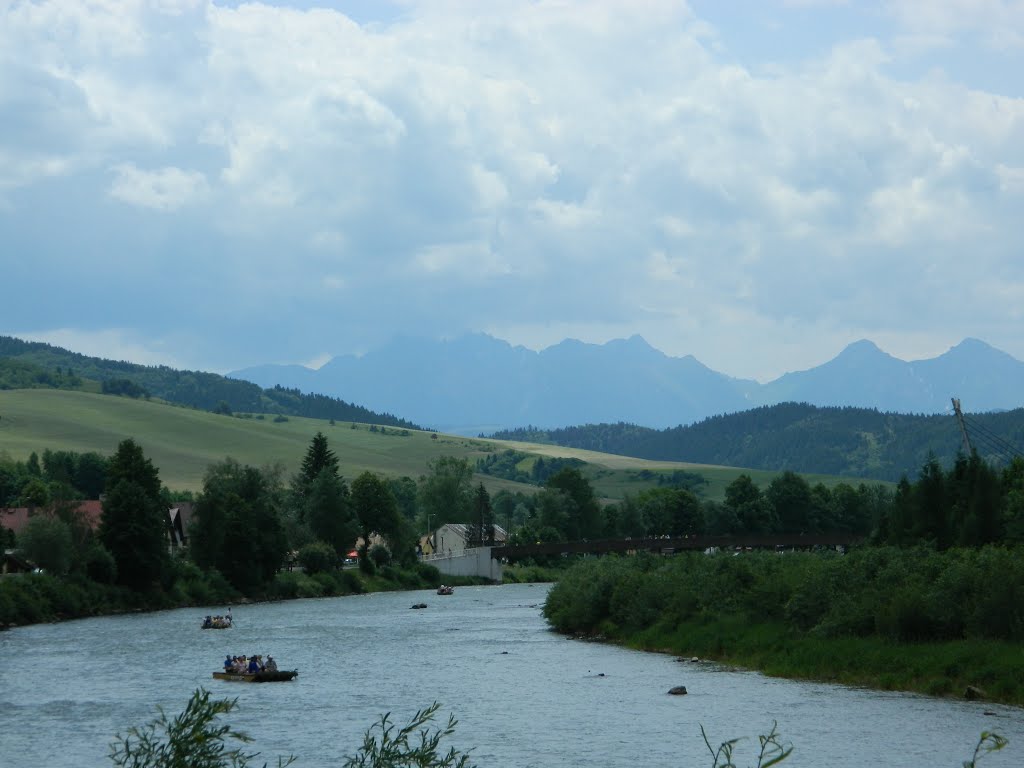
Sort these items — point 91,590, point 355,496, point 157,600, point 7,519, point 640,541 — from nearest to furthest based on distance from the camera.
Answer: point 91,590
point 157,600
point 7,519
point 355,496
point 640,541

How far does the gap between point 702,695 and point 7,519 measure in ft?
343

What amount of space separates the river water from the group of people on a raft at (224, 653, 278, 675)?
1304 millimetres

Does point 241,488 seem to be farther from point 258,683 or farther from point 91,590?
point 258,683

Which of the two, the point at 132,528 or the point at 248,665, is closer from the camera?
the point at 248,665

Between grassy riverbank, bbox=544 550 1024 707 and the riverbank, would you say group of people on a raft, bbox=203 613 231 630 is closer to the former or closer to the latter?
grassy riverbank, bbox=544 550 1024 707

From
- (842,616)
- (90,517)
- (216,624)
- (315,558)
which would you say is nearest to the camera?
(842,616)

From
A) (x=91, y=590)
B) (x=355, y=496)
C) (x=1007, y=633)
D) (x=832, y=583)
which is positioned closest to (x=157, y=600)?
(x=91, y=590)

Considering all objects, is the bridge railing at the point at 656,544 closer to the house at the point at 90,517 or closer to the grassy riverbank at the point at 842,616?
the house at the point at 90,517

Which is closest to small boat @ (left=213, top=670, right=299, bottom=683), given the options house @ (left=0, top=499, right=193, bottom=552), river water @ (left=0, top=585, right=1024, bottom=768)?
river water @ (left=0, top=585, right=1024, bottom=768)

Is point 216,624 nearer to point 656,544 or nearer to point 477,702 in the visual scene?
point 477,702

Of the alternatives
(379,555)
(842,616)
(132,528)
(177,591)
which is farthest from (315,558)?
(842,616)

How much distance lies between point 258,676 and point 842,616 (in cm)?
2904

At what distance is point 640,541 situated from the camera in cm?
19138

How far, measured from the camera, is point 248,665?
222 ft
